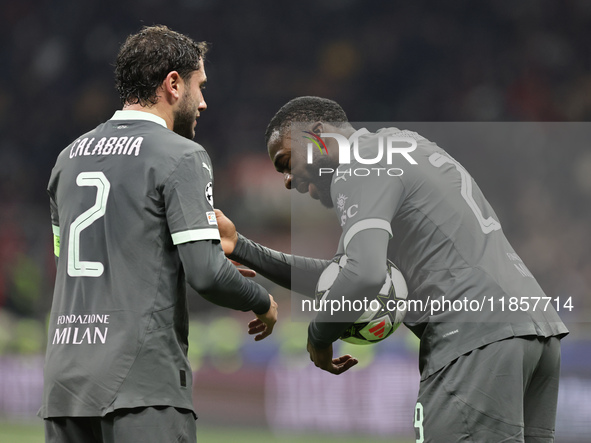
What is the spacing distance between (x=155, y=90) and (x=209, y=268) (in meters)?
0.69

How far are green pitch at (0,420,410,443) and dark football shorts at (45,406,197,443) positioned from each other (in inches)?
162

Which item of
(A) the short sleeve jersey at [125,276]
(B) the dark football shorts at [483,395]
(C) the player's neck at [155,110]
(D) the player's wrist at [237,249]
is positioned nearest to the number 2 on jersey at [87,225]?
(A) the short sleeve jersey at [125,276]

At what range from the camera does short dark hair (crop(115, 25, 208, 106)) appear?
269 cm

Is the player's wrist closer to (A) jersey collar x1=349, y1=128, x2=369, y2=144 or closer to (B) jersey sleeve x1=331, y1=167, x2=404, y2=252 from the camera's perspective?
(A) jersey collar x1=349, y1=128, x2=369, y2=144

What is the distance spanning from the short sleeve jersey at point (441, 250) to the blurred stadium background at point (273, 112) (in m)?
3.77

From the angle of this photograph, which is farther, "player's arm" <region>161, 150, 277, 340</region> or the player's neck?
the player's neck

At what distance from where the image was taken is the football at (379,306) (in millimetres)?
2977

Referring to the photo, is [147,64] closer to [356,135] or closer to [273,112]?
[356,135]

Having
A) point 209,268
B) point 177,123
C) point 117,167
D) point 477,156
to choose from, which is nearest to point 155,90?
point 177,123

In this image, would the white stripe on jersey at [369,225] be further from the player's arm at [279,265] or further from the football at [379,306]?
the player's arm at [279,265]

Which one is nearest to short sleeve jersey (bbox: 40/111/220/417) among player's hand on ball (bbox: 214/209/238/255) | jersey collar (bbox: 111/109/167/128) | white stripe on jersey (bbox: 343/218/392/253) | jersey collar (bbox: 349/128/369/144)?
jersey collar (bbox: 111/109/167/128)

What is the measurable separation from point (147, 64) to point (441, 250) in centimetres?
122

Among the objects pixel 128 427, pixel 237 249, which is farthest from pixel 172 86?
pixel 128 427

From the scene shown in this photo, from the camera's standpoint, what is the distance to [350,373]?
661 cm
